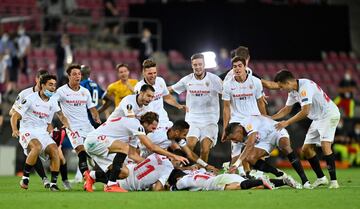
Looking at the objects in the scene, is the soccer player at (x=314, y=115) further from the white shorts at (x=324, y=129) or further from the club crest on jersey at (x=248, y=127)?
the club crest on jersey at (x=248, y=127)

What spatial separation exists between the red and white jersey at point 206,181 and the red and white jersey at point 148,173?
1.10ft

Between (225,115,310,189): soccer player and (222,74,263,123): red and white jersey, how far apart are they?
1.04 m

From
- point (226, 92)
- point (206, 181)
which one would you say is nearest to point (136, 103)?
point (206, 181)

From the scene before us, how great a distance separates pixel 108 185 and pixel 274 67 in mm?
18632

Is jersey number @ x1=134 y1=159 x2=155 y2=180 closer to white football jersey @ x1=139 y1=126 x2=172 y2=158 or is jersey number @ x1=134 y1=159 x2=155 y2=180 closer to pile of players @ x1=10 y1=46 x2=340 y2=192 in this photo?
pile of players @ x1=10 y1=46 x2=340 y2=192

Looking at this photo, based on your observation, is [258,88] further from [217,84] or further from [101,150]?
[101,150]

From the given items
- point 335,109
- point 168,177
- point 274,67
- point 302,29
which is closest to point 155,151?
point 168,177

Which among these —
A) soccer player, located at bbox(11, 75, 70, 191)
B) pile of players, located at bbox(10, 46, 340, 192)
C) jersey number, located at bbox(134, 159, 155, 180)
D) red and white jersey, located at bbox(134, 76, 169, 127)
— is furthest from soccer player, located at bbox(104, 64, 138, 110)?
jersey number, located at bbox(134, 159, 155, 180)

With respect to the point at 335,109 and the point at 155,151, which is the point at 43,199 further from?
the point at 335,109

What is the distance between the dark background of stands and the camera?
3238cm

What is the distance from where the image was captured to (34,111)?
16.0 meters

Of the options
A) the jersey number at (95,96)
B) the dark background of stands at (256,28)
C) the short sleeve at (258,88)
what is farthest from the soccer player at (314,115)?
the dark background of stands at (256,28)

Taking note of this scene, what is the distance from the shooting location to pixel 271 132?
15.6 m

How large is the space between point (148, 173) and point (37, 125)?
7.53 ft
